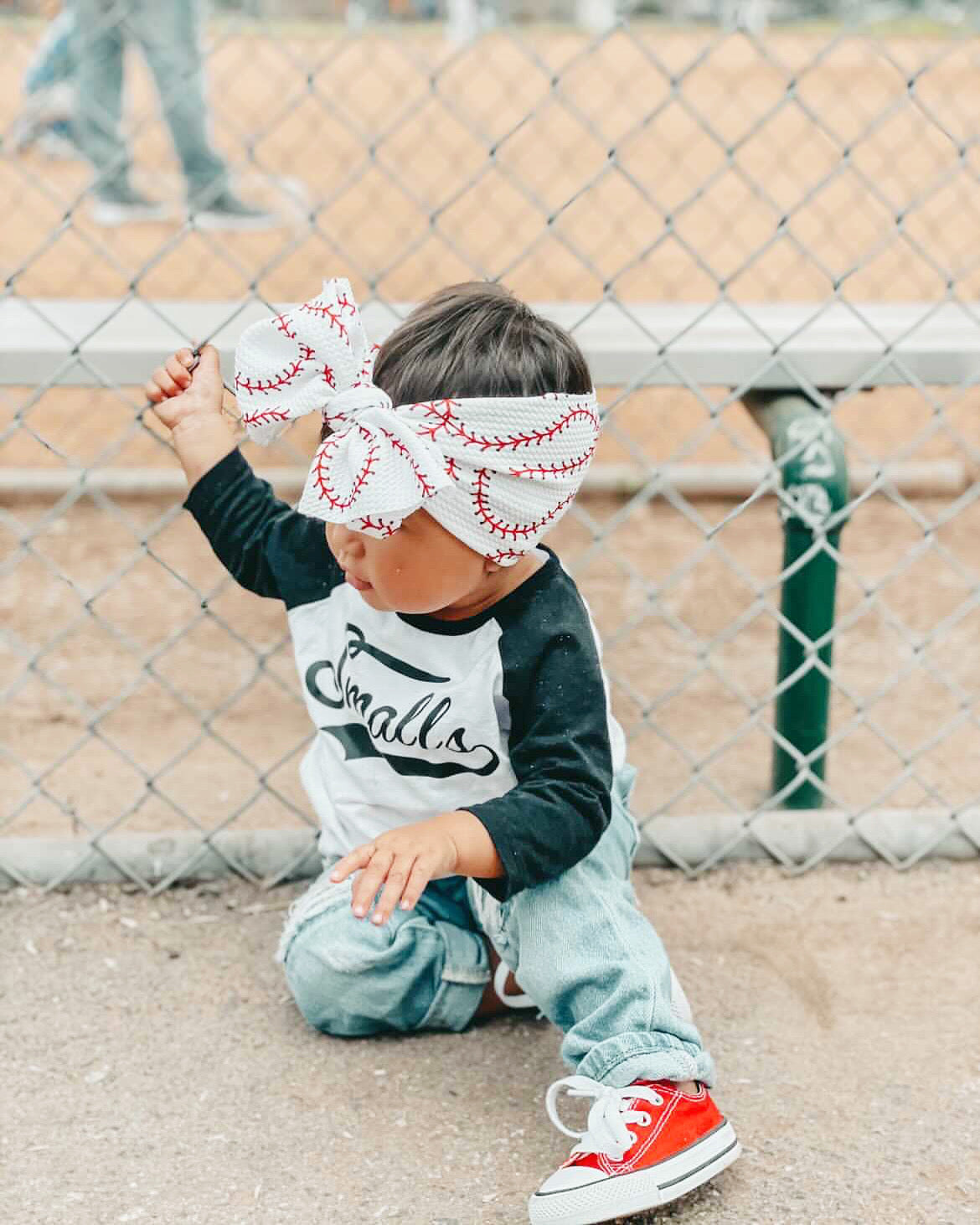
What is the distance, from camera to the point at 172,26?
5578 millimetres

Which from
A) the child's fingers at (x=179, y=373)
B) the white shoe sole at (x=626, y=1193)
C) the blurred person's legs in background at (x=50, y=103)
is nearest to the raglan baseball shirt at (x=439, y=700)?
the child's fingers at (x=179, y=373)

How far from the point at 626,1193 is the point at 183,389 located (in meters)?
1.04

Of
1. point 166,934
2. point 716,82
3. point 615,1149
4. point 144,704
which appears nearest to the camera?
point 615,1149

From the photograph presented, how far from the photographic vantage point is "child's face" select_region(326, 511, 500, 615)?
164 cm

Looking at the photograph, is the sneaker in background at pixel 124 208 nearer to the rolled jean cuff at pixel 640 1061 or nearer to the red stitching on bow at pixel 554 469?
the red stitching on bow at pixel 554 469

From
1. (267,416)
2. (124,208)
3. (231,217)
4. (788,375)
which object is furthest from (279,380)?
(124,208)

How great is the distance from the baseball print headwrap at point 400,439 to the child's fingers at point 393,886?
1.05 ft

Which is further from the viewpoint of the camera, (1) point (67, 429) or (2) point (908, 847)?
(1) point (67, 429)

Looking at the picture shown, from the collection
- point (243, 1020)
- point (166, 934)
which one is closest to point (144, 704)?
point (166, 934)

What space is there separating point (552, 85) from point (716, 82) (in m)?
12.5

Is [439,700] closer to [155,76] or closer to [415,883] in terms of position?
→ [415,883]

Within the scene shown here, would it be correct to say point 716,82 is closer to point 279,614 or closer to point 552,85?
point 279,614

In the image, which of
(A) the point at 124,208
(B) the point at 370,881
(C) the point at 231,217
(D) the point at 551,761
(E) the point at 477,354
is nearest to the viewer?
(B) the point at 370,881

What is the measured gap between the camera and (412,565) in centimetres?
165
